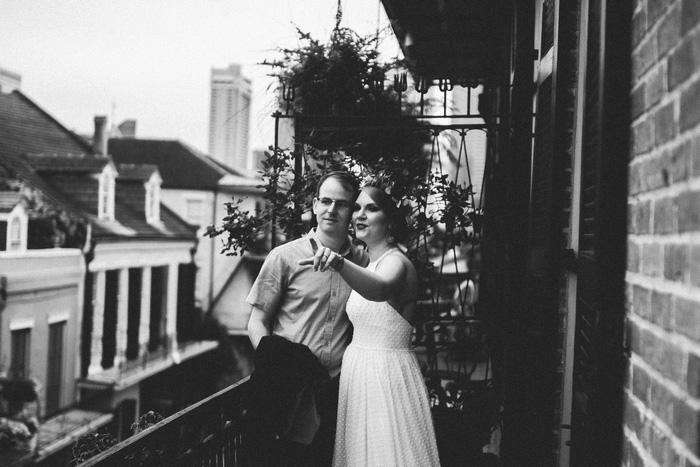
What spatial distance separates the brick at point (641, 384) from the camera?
1.06m

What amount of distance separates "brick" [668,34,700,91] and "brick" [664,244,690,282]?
9.3 inches

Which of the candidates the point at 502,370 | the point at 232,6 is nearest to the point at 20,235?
the point at 232,6

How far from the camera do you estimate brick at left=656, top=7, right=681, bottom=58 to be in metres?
0.93

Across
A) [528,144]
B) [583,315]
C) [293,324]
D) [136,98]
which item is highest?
[136,98]

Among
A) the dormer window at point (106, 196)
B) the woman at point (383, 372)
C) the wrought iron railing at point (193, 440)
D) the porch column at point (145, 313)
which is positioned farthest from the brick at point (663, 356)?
the porch column at point (145, 313)

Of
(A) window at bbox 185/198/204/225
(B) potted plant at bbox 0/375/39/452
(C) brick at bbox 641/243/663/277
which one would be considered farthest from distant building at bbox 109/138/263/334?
(C) brick at bbox 641/243/663/277

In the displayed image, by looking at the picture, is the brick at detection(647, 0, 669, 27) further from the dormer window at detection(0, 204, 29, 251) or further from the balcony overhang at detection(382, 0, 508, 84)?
the dormer window at detection(0, 204, 29, 251)

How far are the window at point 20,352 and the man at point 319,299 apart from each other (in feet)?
51.2

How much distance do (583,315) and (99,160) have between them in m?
19.8

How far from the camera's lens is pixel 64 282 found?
55.5 feet

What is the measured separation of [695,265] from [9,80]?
2065 centimetres

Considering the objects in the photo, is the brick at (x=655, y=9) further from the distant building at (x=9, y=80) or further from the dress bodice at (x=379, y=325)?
the distant building at (x=9, y=80)

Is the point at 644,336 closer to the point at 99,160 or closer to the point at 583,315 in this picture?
the point at 583,315

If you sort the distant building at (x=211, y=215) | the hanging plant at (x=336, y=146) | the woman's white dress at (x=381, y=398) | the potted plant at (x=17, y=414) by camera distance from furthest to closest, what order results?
the distant building at (x=211, y=215), the potted plant at (x=17, y=414), the hanging plant at (x=336, y=146), the woman's white dress at (x=381, y=398)
